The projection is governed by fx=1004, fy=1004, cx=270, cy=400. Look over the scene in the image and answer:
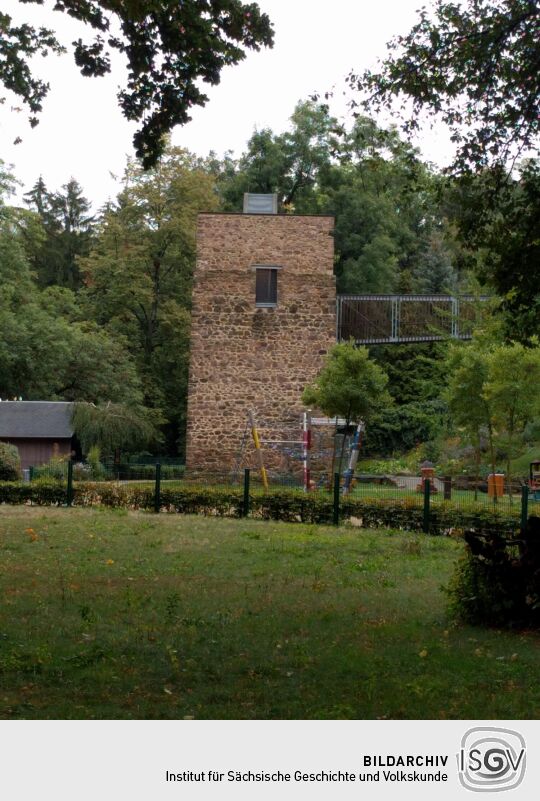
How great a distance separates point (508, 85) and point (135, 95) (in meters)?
4.41

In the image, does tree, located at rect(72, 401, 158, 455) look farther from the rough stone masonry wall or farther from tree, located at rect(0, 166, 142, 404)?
tree, located at rect(0, 166, 142, 404)

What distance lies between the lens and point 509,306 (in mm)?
12734

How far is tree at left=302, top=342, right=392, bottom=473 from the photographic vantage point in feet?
97.7

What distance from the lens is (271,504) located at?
22.3 metres

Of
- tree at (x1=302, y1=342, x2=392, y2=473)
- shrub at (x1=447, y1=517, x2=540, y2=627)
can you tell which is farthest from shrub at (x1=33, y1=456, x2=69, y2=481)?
shrub at (x1=447, y1=517, x2=540, y2=627)

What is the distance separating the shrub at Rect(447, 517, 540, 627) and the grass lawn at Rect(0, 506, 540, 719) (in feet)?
0.97

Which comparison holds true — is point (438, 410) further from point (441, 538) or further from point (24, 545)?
point (24, 545)

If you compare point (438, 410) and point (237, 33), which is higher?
point (237, 33)

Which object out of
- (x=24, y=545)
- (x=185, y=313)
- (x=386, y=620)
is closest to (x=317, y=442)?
(x=185, y=313)

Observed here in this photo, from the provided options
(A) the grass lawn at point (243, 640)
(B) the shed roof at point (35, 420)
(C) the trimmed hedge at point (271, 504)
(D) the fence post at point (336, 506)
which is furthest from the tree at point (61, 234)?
(A) the grass lawn at point (243, 640)

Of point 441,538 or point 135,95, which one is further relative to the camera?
point 441,538

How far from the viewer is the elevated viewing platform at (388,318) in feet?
126

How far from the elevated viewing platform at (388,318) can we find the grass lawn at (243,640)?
75.8ft

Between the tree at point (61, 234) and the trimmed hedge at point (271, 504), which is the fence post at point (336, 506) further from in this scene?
the tree at point (61, 234)
